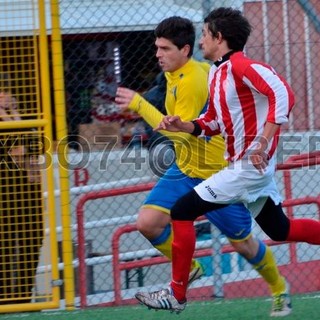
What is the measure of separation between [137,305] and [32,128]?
4.75ft

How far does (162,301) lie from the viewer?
6.16 meters

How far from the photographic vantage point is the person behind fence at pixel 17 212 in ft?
24.6

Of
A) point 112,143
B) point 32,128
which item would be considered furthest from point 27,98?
point 112,143

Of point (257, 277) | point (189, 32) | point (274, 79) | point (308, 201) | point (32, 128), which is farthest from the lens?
point (257, 277)

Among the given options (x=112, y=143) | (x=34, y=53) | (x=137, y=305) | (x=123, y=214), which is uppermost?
(x=34, y=53)

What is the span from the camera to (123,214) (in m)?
8.82

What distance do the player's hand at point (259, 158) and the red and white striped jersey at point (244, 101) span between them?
91mm

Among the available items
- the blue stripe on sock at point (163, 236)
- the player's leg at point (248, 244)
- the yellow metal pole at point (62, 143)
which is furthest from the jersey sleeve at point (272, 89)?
the yellow metal pole at point (62, 143)

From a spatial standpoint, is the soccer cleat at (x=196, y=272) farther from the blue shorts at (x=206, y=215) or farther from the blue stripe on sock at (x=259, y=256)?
the blue stripe on sock at (x=259, y=256)

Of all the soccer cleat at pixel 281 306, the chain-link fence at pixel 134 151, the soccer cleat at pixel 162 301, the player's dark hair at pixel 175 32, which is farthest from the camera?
the chain-link fence at pixel 134 151

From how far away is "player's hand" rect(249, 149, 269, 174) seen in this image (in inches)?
232

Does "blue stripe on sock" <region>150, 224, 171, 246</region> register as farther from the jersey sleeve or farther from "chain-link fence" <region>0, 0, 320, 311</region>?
the jersey sleeve

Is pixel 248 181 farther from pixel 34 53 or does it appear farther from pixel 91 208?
pixel 91 208

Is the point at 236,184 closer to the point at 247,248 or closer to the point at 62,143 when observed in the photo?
the point at 247,248
